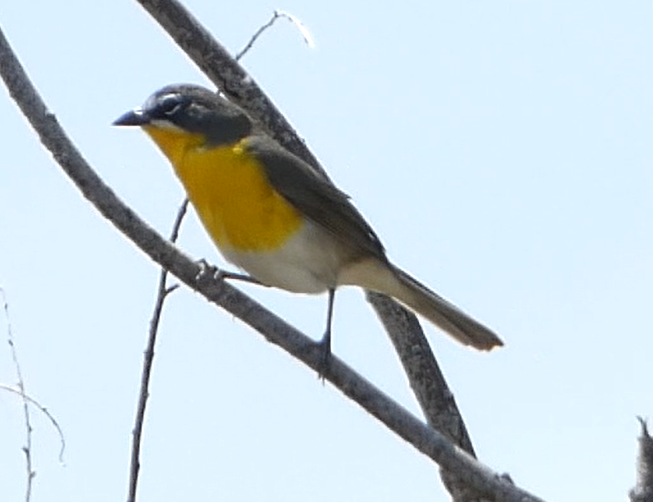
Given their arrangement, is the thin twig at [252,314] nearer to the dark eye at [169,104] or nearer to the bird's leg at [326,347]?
the bird's leg at [326,347]

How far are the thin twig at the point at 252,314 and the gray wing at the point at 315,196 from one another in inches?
46.9

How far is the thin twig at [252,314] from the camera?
374cm

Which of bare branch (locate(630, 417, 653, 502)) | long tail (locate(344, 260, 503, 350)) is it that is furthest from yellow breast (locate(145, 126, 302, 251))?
bare branch (locate(630, 417, 653, 502))

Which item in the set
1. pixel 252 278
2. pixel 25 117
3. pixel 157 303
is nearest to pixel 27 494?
pixel 157 303

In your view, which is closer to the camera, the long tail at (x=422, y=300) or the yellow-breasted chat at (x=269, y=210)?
the yellow-breasted chat at (x=269, y=210)

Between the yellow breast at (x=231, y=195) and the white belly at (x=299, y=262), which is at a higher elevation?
the yellow breast at (x=231, y=195)

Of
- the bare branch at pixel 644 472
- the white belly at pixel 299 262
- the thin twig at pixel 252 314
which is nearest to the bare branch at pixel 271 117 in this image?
the white belly at pixel 299 262

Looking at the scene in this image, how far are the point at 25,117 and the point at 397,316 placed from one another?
5.64ft

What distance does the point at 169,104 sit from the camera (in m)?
5.23

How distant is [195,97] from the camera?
17.4 ft

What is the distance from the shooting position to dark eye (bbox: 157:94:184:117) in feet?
17.1

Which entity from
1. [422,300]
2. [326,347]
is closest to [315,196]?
[422,300]

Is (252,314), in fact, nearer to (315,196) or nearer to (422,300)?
(315,196)

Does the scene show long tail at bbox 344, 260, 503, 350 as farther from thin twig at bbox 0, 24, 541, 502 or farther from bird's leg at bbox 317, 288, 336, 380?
thin twig at bbox 0, 24, 541, 502
